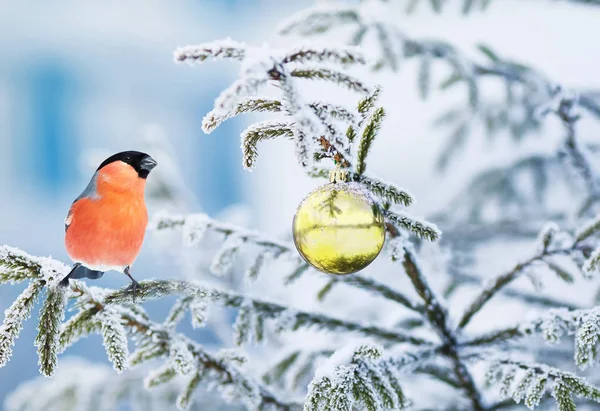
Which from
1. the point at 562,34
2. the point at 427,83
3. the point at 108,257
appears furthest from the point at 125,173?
the point at 562,34

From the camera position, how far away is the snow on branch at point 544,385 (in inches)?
28.3

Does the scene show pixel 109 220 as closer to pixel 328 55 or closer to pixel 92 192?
pixel 92 192

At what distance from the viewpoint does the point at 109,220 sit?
1.96ft

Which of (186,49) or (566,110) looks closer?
(186,49)

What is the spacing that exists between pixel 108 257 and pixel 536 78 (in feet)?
4.18

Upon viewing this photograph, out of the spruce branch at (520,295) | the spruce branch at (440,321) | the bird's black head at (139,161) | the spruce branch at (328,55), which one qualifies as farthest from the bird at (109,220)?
the spruce branch at (520,295)

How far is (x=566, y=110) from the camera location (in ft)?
3.71

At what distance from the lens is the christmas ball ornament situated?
1.92ft

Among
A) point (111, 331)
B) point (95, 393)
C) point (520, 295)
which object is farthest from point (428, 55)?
point (95, 393)

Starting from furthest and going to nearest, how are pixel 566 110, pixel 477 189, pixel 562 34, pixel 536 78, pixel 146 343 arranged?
1. pixel 562 34
2. pixel 477 189
3. pixel 536 78
4. pixel 566 110
5. pixel 146 343

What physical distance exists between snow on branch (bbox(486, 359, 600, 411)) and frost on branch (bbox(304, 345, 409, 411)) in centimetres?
16

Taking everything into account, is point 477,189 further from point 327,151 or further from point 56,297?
point 56,297

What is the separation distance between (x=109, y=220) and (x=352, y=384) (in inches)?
13.9

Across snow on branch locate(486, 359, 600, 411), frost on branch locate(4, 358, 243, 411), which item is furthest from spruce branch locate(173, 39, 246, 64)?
frost on branch locate(4, 358, 243, 411)
